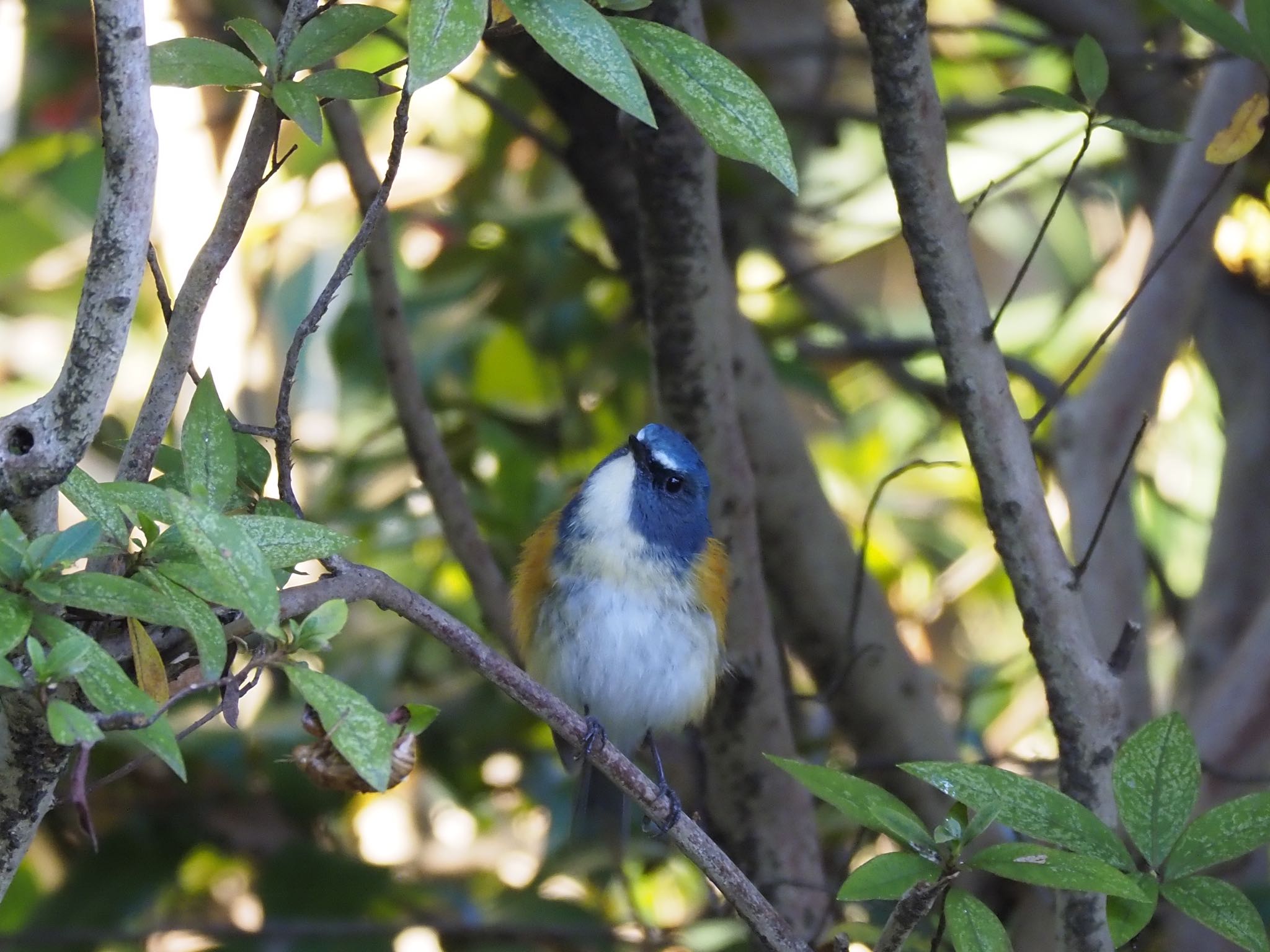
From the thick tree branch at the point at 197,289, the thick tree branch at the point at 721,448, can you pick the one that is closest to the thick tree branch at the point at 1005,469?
the thick tree branch at the point at 721,448

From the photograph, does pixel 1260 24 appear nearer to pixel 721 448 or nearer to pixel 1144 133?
pixel 1144 133

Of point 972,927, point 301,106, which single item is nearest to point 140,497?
point 301,106

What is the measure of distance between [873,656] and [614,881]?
3.72ft

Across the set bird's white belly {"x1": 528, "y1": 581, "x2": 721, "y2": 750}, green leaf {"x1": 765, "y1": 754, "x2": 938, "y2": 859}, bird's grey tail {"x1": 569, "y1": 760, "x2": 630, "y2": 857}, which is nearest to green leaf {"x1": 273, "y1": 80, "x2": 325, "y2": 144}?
green leaf {"x1": 765, "y1": 754, "x2": 938, "y2": 859}

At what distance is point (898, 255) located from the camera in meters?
5.36

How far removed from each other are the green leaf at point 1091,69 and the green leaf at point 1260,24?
0.16 m

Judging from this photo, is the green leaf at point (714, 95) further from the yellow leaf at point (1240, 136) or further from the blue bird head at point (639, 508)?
the blue bird head at point (639, 508)

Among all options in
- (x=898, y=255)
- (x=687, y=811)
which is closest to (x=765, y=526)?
(x=687, y=811)

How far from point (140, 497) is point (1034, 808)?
0.88 meters

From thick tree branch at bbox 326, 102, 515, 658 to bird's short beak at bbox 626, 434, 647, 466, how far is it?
0.32 meters

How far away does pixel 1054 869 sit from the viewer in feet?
3.90

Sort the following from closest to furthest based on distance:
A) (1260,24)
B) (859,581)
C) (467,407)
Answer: (1260,24)
(859,581)
(467,407)

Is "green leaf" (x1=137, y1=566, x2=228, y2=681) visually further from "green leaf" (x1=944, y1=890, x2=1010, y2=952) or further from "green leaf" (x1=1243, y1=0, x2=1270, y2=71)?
"green leaf" (x1=1243, y1=0, x2=1270, y2=71)

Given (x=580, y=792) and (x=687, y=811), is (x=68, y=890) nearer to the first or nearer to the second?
(x=580, y=792)
